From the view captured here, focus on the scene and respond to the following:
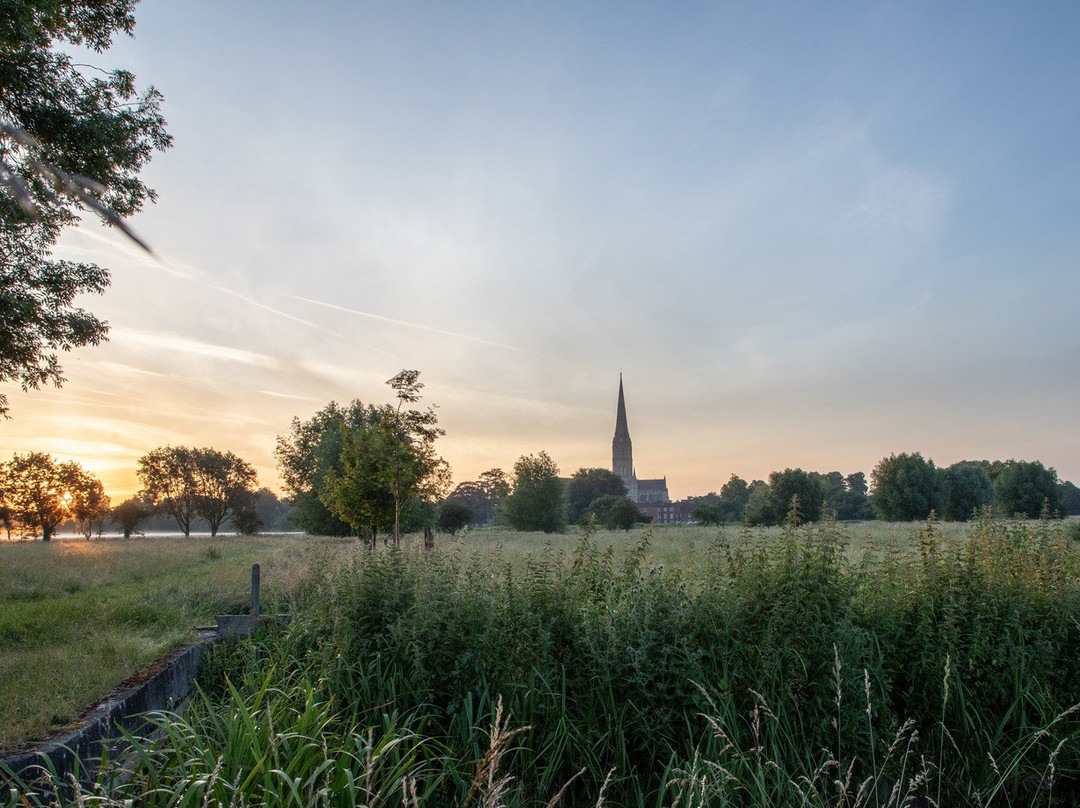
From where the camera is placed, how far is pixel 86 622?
34.7 feet

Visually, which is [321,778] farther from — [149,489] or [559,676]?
[149,489]

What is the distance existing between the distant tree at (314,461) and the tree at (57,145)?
27.2 m

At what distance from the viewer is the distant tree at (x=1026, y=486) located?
174ft

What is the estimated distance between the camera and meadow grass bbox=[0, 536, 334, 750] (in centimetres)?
615

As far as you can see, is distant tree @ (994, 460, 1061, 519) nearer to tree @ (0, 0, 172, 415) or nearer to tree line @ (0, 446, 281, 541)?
tree @ (0, 0, 172, 415)

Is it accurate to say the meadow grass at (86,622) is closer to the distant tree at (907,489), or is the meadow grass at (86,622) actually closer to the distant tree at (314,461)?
the distant tree at (314,461)

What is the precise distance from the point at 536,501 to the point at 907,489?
32525 millimetres

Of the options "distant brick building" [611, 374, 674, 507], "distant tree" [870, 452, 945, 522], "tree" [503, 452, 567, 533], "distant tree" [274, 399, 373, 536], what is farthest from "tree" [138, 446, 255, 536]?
"distant brick building" [611, 374, 674, 507]

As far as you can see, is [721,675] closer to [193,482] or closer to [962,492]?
[193,482]

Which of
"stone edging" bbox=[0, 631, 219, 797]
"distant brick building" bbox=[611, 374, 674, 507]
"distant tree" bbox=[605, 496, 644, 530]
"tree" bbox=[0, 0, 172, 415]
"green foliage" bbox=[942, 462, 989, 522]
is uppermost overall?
"distant brick building" bbox=[611, 374, 674, 507]

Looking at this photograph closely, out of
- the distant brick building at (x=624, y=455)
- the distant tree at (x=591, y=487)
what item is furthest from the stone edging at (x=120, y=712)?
the distant brick building at (x=624, y=455)

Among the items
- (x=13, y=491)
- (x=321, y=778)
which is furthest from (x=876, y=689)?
(x=13, y=491)

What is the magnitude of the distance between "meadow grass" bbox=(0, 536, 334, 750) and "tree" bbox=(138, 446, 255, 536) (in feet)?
153

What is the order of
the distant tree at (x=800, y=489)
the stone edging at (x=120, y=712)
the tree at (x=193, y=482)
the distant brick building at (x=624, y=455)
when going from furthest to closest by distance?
the distant brick building at (x=624, y=455), the tree at (x=193, y=482), the distant tree at (x=800, y=489), the stone edging at (x=120, y=712)
